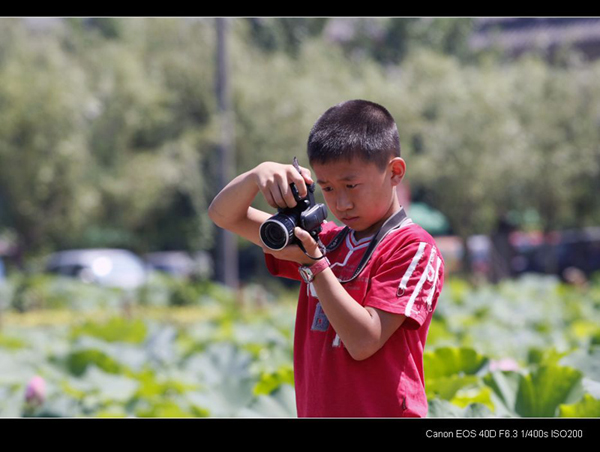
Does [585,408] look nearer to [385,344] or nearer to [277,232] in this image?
[385,344]

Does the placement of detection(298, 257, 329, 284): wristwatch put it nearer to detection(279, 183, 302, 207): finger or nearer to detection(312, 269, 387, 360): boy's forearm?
detection(312, 269, 387, 360): boy's forearm

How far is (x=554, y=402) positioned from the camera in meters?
2.94

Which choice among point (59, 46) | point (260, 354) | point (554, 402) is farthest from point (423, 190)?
point (554, 402)

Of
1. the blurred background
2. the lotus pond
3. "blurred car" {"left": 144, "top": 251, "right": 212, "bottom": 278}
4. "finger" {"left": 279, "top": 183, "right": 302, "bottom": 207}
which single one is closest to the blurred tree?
the blurred background

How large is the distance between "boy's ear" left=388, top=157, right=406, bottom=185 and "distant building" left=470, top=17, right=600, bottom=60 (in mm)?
15725

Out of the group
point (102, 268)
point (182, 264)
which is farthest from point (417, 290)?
point (182, 264)

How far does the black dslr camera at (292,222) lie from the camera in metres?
1.80

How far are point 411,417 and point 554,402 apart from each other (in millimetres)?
1177

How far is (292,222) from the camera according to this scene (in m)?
1.82

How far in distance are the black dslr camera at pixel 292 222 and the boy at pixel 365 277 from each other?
0.02 metres

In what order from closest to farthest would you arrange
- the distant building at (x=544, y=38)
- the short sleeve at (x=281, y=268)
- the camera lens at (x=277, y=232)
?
the camera lens at (x=277, y=232) < the short sleeve at (x=281, y=268) < the distant building at (x=544, y=38)

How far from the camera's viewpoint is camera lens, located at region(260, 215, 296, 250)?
70.8 inches

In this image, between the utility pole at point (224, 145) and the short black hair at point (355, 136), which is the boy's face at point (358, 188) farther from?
the utility pole at point (224, 145)

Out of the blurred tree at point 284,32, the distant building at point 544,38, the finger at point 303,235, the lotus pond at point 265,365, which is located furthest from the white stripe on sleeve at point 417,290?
the distant building at point 544,38
